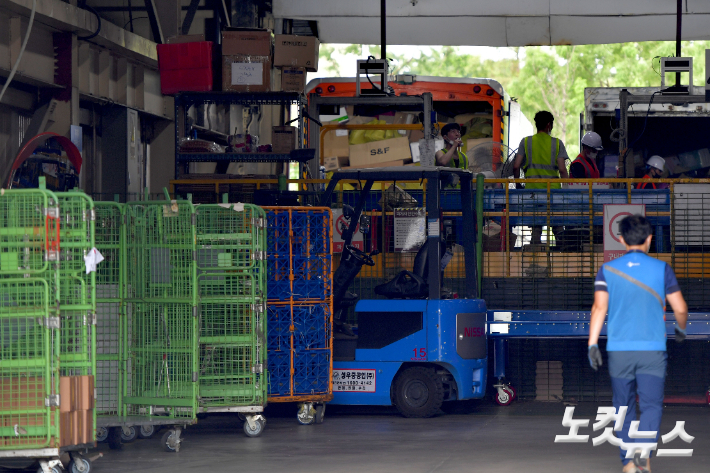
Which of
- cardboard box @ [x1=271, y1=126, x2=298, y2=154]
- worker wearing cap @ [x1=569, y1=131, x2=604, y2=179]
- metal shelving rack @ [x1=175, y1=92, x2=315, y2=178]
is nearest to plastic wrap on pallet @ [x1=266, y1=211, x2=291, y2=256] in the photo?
metal shelving rack @ [x1=175, y1=92, x2=315, y2=178]

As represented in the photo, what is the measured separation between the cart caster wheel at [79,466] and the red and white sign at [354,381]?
3.59m

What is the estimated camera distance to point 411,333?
426 inches

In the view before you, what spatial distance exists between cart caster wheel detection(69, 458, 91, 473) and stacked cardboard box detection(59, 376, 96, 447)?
130 millimetres

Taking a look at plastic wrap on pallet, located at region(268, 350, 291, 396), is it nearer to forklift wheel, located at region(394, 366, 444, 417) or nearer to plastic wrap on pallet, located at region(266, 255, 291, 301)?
plastic wrap on pallet, located at region(266, 255, 291, 301)

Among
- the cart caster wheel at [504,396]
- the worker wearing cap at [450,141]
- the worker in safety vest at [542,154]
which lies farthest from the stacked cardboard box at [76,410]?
the worker in safety vest at [542,154]

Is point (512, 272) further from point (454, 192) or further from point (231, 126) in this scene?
point (231, 126)

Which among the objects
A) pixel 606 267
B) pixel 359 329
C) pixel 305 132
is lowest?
pixel 359 329

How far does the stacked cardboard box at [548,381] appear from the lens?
12258 mm

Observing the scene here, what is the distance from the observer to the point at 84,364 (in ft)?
25.9

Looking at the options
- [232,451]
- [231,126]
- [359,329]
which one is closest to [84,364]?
[232,451]

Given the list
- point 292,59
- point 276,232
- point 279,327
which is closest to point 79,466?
point 279,327

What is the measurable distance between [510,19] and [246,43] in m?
4.55

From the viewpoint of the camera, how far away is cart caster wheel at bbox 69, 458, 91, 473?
780 centimetres

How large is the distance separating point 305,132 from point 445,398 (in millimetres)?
4743
